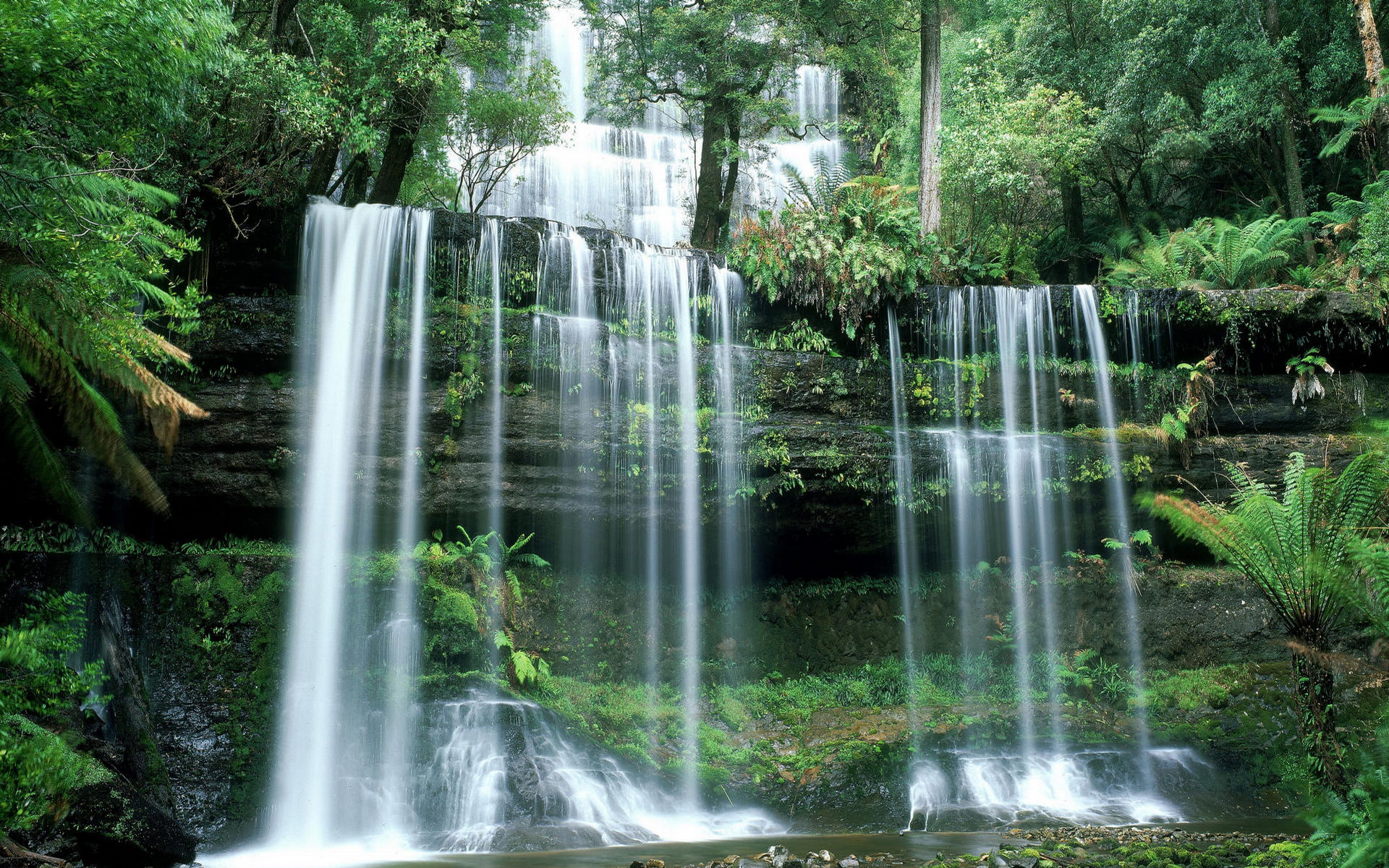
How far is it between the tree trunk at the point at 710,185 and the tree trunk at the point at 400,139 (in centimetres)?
532

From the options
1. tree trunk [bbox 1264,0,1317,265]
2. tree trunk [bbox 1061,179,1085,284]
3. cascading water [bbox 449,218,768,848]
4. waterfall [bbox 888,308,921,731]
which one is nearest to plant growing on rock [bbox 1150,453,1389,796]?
waterfall [bbox 888,308,921,731]

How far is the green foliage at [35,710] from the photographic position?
16.8 ft

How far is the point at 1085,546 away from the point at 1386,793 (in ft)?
27.5

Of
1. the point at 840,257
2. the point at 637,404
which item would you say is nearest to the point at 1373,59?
the point at 840,257

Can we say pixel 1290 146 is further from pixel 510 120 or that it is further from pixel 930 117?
pixel 510 120

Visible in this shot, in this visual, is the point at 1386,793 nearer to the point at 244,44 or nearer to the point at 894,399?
the point at 894,399

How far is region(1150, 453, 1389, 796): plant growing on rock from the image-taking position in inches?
263

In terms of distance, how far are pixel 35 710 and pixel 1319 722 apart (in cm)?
957

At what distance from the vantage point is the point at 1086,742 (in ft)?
36.5

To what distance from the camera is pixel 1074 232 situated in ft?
60.2

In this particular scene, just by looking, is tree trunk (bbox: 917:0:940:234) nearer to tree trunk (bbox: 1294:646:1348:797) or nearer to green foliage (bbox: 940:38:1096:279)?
green foliage (bbox: 940:38:1096:279)

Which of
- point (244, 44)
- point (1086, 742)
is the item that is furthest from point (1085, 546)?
point (244, 44)

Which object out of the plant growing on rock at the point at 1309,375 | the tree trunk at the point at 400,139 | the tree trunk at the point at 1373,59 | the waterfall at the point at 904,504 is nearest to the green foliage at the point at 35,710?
the tree trunk at the point at 400,139

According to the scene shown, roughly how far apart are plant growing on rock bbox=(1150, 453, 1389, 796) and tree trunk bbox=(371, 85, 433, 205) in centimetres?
1153
